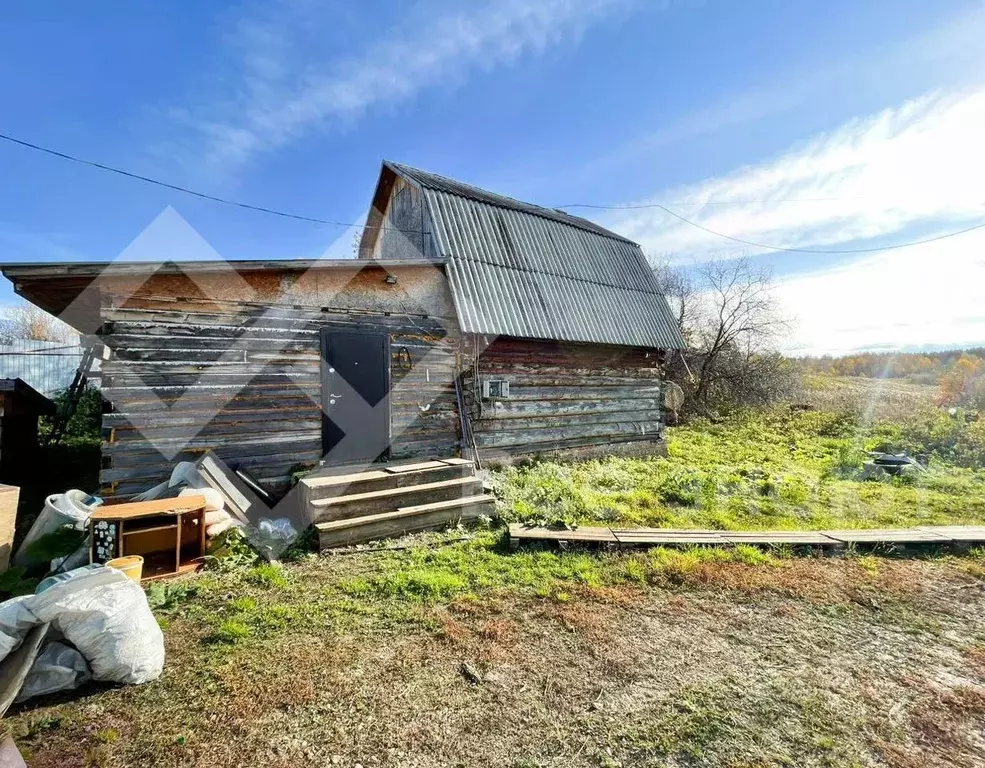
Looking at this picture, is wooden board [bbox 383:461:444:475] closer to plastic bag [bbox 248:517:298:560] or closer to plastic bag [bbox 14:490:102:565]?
plastic bag [bbox 248:517:298:560]

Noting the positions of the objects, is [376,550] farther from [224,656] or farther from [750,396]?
[750,396]

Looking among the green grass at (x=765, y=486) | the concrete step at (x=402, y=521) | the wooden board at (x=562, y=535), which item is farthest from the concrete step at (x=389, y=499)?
the wooden board at (x=562, y=535)

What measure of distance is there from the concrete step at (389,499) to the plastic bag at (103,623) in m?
2.43

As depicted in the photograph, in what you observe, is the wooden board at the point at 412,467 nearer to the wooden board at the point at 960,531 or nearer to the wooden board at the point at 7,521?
the wooden board at the point at 7,521

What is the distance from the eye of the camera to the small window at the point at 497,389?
8938 millimetres

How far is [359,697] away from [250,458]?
476cm

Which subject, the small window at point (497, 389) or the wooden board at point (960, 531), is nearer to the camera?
the wooden board at point (960, 531)

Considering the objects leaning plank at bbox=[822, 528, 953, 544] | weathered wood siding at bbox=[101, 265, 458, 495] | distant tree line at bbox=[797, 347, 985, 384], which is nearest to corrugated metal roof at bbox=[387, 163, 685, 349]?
weathered wood siding at bbox=[101, 265, 458, 495]

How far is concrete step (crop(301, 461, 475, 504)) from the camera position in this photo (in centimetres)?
568

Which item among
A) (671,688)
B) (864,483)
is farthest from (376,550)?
(864,483)

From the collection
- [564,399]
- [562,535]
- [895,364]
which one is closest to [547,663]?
[562,535]

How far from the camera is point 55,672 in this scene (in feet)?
8.88

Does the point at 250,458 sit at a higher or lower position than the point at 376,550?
higher

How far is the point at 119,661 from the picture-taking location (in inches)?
110
